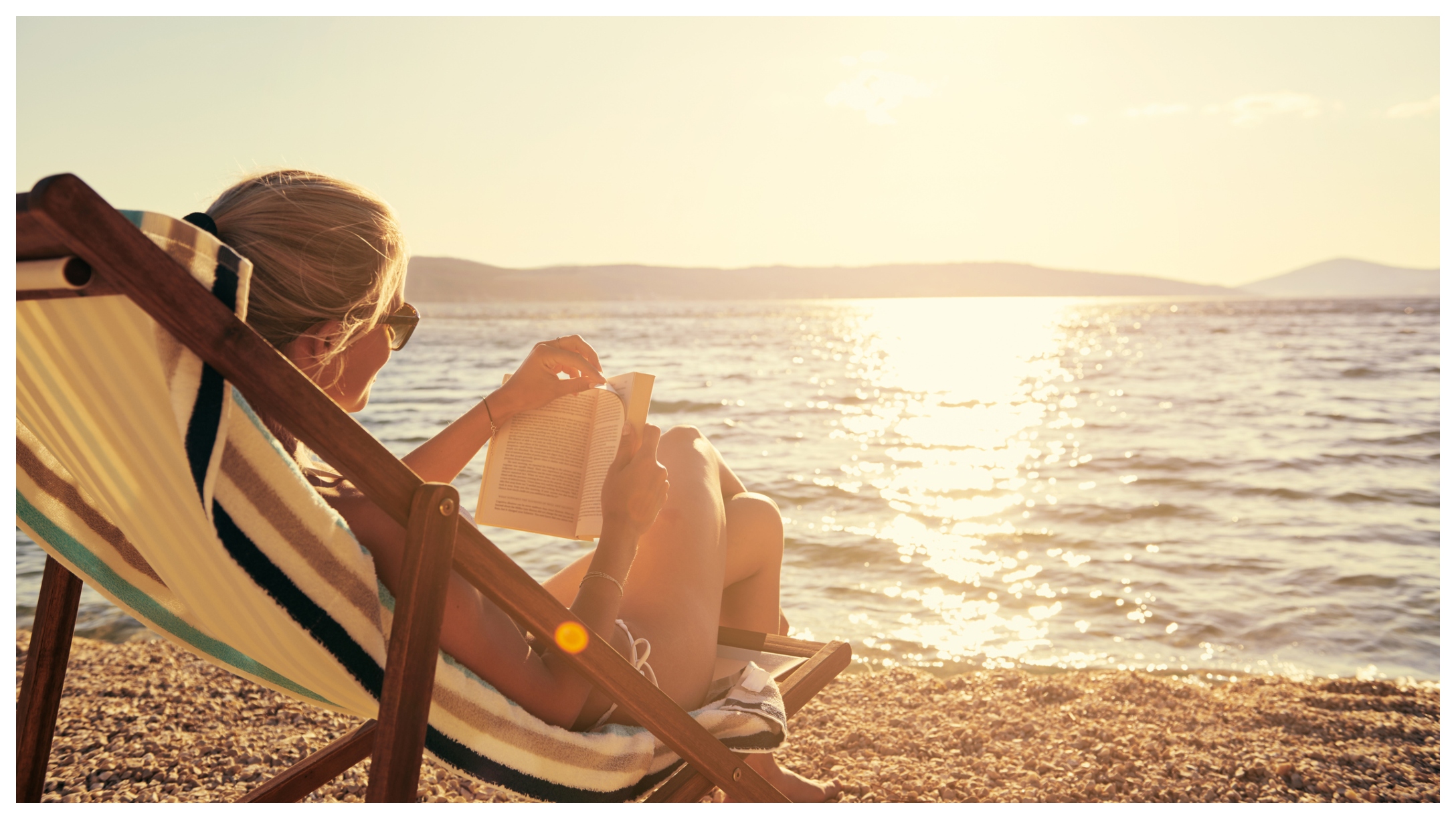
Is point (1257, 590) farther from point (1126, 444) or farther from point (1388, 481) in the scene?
point (1126, 444)

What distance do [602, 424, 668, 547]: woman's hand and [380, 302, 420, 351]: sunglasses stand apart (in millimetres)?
447

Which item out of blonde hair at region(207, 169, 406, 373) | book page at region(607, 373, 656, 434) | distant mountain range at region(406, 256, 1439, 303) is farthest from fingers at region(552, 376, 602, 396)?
distant mountain range at region(406, 256, 1439, 303)

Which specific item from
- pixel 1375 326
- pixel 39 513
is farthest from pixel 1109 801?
pixel 1375 326

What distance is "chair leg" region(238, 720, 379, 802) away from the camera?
2.10 m

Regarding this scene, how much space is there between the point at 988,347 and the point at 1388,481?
31.7 metres

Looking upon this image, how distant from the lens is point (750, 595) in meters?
2.47

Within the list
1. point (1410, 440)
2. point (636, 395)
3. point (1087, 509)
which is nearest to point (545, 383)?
point (636, 395)

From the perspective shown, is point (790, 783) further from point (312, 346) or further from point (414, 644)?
point (312, 346)

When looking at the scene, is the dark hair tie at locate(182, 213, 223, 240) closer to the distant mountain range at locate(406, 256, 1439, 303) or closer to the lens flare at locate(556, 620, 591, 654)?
the lens flare at locate(556, 620, 591, 654)

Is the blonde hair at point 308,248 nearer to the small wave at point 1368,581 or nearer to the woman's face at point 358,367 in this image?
the woman's face at point 358,367

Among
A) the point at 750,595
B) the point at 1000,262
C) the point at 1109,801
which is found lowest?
the point at 1109,801

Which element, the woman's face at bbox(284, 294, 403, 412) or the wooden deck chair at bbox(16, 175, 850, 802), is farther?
the woman's face at bbox(284, 294, 403, 412)

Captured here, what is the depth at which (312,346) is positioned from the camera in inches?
59.5

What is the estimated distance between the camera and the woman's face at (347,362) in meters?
1.51
